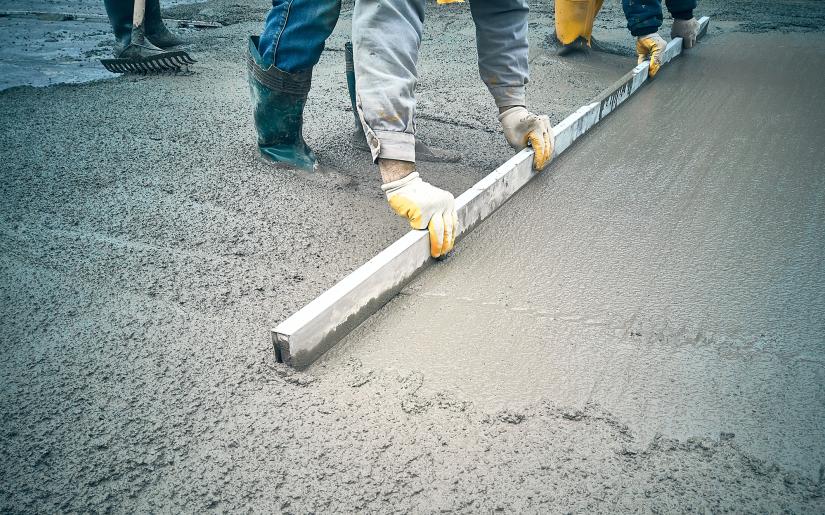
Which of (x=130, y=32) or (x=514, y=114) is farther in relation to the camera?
(x=130, y=32)

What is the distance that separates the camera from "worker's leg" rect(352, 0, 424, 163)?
1636 millimetres

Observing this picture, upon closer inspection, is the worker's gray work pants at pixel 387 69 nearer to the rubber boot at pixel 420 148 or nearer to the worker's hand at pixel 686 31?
the rubber boot at pixel 420 148

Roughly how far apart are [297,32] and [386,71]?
60 centimetres

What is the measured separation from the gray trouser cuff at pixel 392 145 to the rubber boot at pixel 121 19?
2949mm

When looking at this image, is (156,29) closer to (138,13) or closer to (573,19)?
(138,13)

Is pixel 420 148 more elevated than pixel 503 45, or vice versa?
pixel 503 45

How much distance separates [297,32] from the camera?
2.08 metres

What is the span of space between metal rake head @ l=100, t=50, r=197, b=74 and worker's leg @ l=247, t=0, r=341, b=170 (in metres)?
1.61

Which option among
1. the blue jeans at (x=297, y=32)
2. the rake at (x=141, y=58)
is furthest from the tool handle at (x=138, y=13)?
the blue jeans at (x=297, y=32)

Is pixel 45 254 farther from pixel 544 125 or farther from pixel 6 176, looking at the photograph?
pixel 544 125

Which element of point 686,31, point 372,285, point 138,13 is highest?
point 138,13

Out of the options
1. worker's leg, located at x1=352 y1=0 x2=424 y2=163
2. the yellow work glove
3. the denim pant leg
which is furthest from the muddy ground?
the denim pant leg

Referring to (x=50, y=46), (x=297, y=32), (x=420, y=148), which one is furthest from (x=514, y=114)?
(x=50, y=46)

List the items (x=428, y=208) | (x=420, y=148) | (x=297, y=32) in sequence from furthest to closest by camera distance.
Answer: (x=420, y=148), (x=297, y=32), (x=428, y=208)
